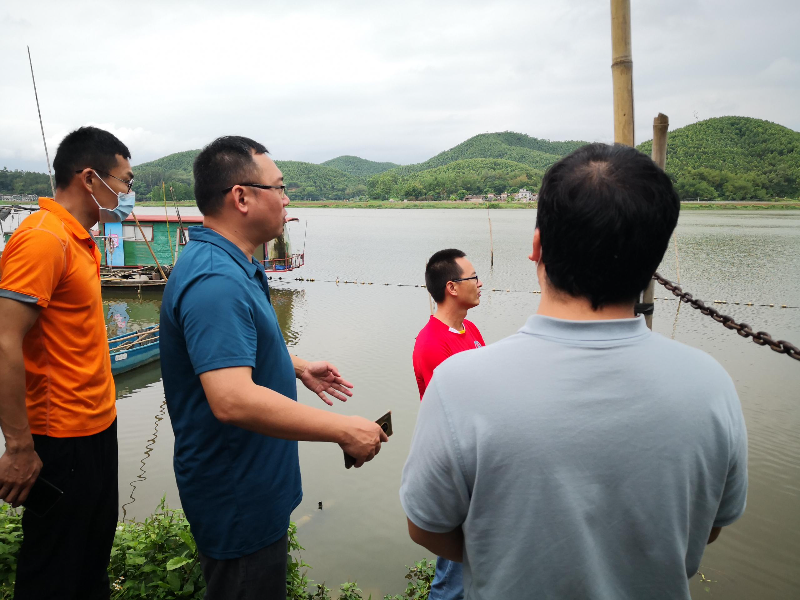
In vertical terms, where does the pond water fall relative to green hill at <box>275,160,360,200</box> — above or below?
below

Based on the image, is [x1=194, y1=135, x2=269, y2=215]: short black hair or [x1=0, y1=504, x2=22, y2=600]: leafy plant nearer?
[x1=194, y1=135, x2=269, y2=215]: short black hair

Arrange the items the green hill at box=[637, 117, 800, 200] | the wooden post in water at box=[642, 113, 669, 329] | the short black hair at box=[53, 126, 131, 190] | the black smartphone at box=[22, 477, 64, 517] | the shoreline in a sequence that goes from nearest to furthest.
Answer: the black smartphone at box=[22, 477, 64, 517], the short black hair at box=[53, 126, 131, 190], the wooden post in water at box=[642, 113, 669, 329], the green hill at box=[637, 117, 800, 200], the shoreline

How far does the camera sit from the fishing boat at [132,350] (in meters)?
9.26

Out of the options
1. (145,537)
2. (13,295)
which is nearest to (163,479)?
(145,537)

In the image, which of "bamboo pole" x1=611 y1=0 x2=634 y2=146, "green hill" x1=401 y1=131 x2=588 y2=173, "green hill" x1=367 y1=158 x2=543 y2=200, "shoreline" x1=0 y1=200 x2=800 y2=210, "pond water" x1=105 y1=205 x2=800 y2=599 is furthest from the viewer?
"green hill" x1=401 y1=131 x2=588 y2=173

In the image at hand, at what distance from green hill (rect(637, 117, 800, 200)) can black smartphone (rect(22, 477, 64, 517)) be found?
56.8 meters

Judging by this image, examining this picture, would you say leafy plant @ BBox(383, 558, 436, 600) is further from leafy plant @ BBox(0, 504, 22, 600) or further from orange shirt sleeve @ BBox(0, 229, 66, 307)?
orange shirt sleeve @ BBox(0, 229, 66, 307)

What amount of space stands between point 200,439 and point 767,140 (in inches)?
2672

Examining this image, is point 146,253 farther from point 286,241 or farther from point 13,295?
point 13,295

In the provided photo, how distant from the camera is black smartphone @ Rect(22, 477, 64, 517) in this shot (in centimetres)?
197

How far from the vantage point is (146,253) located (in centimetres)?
1948

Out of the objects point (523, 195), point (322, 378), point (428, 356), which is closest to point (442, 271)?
point (428, 356)

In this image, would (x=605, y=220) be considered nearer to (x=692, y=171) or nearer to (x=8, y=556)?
(x=8, y=556)

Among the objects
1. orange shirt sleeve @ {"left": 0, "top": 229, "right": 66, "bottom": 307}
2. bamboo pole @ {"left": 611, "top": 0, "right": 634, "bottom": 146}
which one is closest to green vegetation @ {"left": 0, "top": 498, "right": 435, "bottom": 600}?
orange shirt sleeve @ {"left": 0, "top": 229, "right": 66, "bottom": 307}
